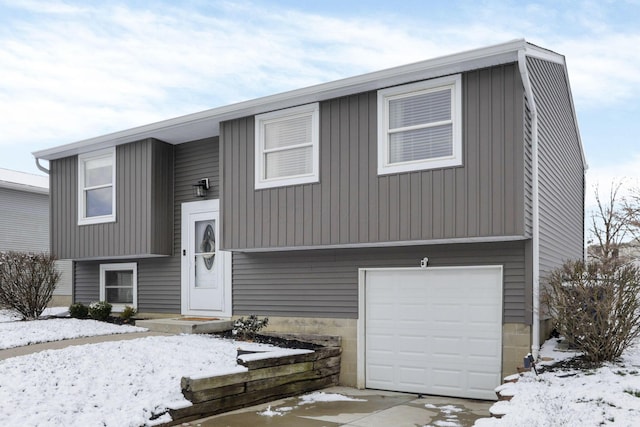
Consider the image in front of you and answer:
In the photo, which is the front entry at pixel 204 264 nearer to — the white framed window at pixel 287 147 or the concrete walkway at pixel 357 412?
the white framed window at pixel 287 147

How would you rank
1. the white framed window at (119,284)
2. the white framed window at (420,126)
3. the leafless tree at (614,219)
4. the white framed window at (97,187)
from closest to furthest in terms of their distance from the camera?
1. the white framed window at (420,126)
2. the white framed window at (97,187)
3. the white framed window at (119,284)
4. the leafless tree at (614,219)

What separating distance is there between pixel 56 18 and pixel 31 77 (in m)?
4.23

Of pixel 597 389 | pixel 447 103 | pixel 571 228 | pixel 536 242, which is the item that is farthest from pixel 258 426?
pixel 571 228

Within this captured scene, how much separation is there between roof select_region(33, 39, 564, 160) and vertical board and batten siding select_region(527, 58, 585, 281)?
47 centimetres

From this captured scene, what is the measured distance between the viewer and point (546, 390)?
18.7 feet

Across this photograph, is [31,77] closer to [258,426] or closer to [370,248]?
[370,248]

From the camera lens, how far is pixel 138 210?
35.7ft

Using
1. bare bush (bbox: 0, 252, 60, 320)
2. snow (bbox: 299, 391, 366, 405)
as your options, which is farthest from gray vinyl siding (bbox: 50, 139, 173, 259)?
snow (bbox: 299, 391, 366, 405)

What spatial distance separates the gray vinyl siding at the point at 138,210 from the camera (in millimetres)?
10797

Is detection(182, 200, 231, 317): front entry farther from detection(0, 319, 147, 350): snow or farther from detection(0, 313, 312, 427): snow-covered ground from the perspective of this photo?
detection(0, 313, 312, 427): snow-covered ground

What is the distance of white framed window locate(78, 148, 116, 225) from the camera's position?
11.5m

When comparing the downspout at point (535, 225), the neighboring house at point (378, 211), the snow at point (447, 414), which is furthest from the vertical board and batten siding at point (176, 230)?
the downspout at point (535, 225)

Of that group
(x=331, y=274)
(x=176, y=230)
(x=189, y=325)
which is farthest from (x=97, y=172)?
(x=331, y=274)

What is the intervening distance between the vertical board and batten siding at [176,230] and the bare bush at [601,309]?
249 inches
